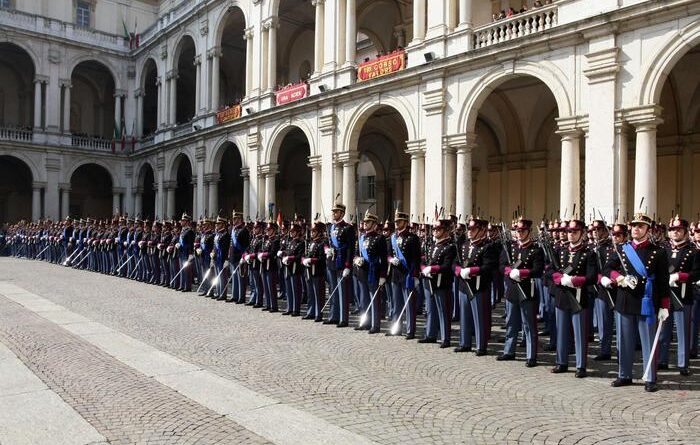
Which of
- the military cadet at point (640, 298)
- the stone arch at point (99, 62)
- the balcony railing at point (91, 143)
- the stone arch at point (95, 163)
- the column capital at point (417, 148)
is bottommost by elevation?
the military cadet at point (640, 298)

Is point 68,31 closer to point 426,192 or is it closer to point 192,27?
point 192,27

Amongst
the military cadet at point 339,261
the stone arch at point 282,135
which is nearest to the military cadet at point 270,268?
the military cadet at point 339,261

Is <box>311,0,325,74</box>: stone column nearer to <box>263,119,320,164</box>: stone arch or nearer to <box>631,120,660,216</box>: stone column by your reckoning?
<box>263,119,320,164</box>: stone arch

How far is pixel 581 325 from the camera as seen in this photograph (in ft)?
21.6

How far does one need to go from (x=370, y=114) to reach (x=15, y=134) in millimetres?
22866

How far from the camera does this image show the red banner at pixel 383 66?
17.9 metres

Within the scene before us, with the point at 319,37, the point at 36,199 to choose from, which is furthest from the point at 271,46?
the point at 36,199

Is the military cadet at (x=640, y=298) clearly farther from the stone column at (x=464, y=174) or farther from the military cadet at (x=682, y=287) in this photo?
the stone column at (x=464, y=174)

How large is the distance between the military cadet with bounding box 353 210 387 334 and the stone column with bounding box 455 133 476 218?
733 centimetres

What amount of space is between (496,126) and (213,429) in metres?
18.2

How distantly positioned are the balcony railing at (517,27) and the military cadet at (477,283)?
831cm

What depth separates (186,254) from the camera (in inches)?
567

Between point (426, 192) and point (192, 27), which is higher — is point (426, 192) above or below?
below

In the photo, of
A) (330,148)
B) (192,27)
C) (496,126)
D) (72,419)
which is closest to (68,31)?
(192,27)
